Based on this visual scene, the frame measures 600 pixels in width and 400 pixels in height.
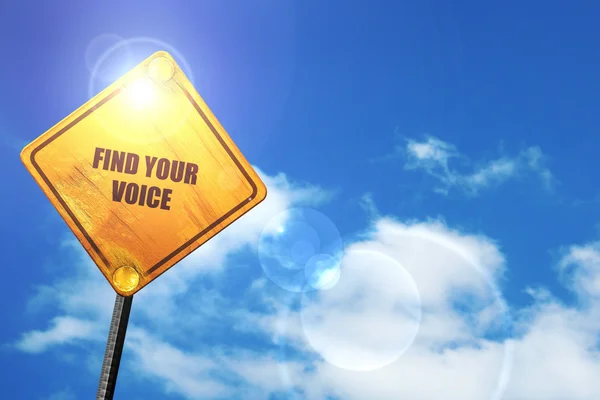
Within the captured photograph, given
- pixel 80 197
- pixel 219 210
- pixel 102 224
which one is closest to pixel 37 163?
Result: pixel 80 197

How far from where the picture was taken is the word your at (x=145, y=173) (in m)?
2.60

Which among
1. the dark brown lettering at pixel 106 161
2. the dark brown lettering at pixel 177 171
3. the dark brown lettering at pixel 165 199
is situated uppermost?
the dark brown lettering at pixel 106 161

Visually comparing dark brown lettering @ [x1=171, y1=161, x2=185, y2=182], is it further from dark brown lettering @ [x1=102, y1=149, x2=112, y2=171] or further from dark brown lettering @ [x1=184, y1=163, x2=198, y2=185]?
dark brown lettering @ [x1=102, y1=149, x2=112, y2=171]

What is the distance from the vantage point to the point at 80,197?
2.60m

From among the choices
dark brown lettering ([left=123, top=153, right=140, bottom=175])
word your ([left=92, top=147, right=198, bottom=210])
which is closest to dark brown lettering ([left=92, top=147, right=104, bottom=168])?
word your ([left=92, top=147, right=198, bottom=210])

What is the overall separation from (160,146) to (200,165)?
212mm

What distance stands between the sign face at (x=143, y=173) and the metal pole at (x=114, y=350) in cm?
12

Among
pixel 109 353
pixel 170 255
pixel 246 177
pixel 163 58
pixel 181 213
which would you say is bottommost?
pixel 109 353

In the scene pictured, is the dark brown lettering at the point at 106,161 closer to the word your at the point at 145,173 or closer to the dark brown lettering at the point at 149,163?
the word your at the point at 145,173

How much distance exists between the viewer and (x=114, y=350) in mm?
2373

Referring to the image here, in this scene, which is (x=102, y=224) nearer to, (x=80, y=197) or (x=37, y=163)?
(x=80, y=197)

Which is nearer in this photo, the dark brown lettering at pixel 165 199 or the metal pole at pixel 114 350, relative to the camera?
the metal pole at pixel 114 350

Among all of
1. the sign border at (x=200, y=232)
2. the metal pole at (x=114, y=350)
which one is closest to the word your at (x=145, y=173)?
the sign border at (x=200, y=232)

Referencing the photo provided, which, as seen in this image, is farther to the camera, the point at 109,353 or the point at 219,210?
the point at 219,210
